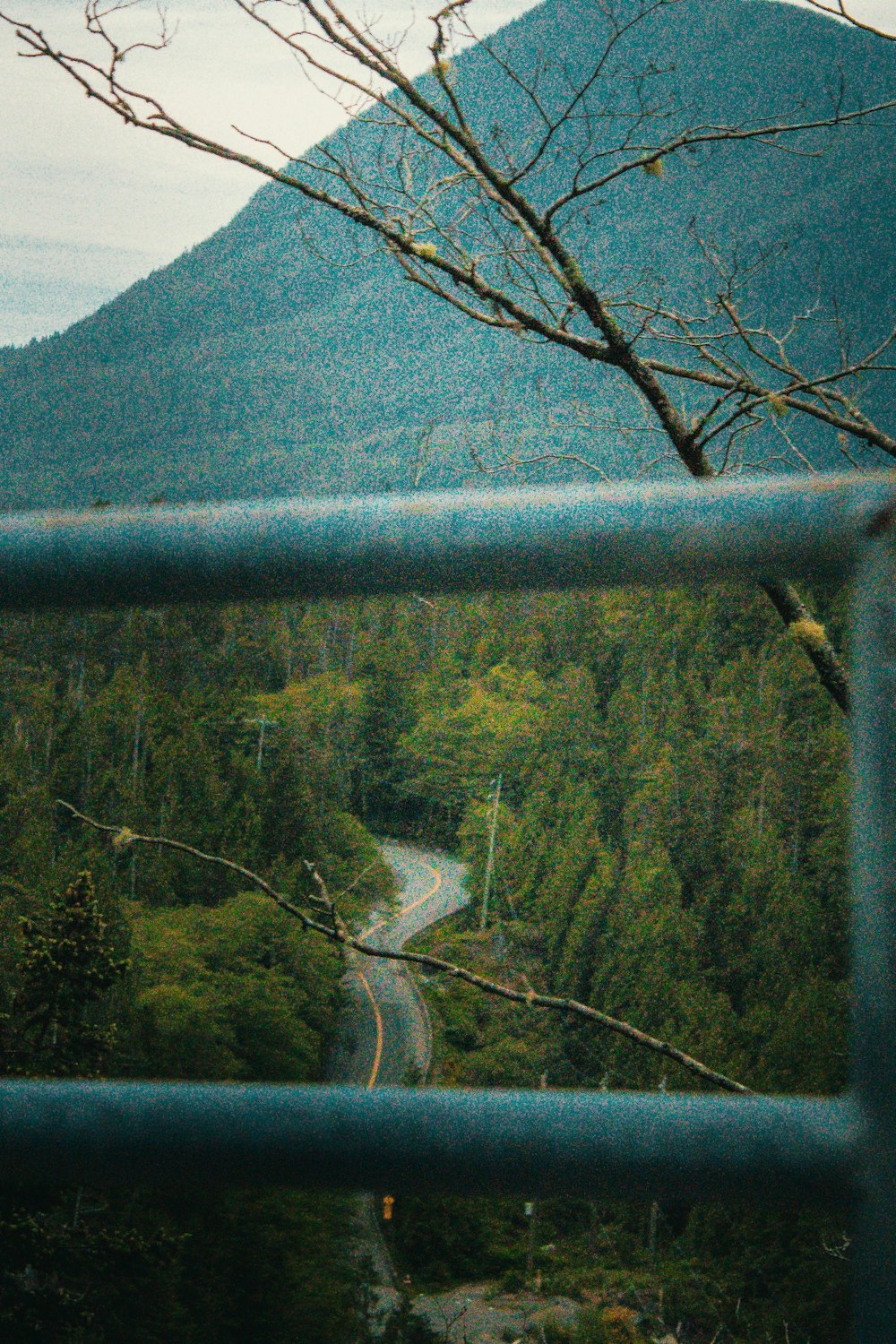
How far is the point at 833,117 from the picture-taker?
5688 mm

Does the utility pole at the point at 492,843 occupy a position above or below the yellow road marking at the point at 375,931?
above

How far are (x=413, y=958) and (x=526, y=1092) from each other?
17.7 inches

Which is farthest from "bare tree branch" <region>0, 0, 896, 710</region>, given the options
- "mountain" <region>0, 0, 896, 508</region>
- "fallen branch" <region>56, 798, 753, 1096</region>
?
"fallen branch" <region>56, 798, 753, 1096</region>

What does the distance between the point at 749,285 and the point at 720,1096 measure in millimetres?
6769

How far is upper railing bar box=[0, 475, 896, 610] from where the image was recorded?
2.21 feet

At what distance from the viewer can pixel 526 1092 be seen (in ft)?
2.23

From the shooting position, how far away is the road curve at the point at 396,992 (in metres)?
0.93

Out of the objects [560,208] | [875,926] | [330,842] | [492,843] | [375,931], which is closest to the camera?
[875,926]

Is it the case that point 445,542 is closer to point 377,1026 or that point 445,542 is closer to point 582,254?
point 377,1026

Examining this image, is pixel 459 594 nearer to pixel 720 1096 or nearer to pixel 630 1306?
pixel 720 1096

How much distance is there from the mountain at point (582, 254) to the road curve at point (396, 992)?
15.4 inches

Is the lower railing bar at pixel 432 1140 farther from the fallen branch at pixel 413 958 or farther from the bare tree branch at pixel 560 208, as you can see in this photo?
the bare tree branch at pixel 560 208

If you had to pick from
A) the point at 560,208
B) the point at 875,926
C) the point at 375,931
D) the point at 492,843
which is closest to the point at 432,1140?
the point at 875,926

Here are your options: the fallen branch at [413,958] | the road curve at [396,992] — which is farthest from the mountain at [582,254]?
the road curve at [396,992]
